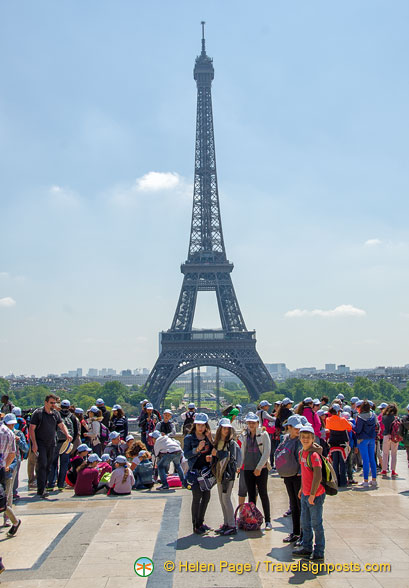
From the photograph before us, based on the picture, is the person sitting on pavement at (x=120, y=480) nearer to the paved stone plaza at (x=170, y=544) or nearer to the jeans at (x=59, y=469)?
the paved stone plaza at (x=170, y=544)

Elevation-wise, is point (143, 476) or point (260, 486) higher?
point (260, 486)

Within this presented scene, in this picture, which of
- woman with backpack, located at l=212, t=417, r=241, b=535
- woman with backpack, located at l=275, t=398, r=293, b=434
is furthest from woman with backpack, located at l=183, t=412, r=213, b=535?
woman with backpack, located at l=275, t=398, r=293, b=434

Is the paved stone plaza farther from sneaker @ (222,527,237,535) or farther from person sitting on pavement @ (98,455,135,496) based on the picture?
person sitting on pavement @ (98,455,135,496)

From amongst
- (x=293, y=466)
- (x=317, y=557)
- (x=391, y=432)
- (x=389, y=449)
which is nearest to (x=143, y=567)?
(x=317, y=557)

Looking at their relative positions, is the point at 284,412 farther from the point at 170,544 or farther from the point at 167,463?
the point at 170,544

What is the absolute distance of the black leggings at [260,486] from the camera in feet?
28.9

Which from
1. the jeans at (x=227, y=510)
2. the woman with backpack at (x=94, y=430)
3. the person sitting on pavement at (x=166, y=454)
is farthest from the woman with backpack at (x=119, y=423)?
the jeans at (x=227, y=510)

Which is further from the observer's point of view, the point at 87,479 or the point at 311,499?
the point at 87,479

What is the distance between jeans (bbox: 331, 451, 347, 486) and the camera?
1184cm

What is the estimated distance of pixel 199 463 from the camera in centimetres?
860

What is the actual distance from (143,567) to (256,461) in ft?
8.62

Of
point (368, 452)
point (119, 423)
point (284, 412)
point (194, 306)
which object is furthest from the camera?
point (194, 306)

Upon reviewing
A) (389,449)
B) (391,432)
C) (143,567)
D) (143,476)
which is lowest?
(143,567)

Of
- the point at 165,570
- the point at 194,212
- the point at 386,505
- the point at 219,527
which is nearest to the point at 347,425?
the point at 386,505
